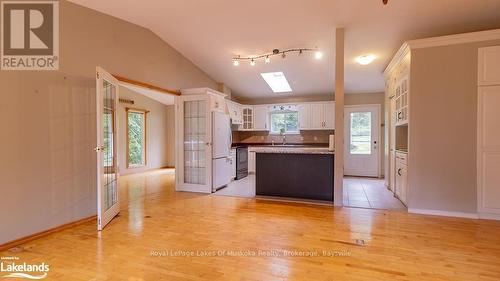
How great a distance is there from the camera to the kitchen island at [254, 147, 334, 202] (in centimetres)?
421

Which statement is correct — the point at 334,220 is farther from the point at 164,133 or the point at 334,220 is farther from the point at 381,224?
the point at 164,133

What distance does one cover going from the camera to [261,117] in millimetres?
7852

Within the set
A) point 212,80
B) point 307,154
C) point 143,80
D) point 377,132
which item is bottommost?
point 307,154

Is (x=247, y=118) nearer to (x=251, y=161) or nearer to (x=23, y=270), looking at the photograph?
(x=251, y=161)

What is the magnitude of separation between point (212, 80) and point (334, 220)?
16.0 feet

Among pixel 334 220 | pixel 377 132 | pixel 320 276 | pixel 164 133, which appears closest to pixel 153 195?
pixel 334 220

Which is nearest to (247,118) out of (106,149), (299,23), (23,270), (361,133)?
(361,133)

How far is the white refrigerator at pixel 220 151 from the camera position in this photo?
17.1 feet

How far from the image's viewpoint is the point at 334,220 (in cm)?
337

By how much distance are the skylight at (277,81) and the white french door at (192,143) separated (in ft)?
6.89

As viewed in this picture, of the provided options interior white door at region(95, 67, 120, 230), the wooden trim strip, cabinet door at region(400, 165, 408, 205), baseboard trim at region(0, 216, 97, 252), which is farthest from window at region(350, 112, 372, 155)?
baseboard trim at region(0, 216, 97, 252)

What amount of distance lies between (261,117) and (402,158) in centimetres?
443

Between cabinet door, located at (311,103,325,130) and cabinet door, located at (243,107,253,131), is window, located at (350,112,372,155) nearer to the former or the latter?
cabinet door, located at (311,103,325,130)
